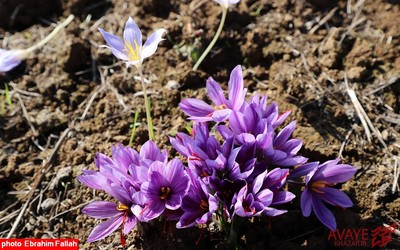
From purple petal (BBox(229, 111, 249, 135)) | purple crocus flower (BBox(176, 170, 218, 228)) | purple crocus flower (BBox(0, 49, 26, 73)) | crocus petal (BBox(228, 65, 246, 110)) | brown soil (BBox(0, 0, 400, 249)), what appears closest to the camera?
purple crocus flower (BBox(176, 170, 218, 228))

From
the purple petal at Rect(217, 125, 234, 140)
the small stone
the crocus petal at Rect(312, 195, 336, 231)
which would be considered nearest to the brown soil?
the small stone

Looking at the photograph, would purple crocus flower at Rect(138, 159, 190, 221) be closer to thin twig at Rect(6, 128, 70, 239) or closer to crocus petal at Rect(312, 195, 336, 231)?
crocus petal at Rect(312, 195, 336, 231)

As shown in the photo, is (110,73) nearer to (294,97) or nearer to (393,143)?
(294,97)

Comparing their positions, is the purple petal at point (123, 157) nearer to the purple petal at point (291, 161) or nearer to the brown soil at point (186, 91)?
the brown soil at point (186, 91)

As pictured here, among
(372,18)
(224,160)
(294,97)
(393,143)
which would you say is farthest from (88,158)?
(372,18)

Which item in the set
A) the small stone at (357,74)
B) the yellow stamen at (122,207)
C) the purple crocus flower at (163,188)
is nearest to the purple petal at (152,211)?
the purple crocus flower at (163,188)

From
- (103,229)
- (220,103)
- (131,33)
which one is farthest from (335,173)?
(131,33)

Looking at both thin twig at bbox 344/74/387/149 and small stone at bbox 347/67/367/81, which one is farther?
small stone at bbox 347/67/367/81
